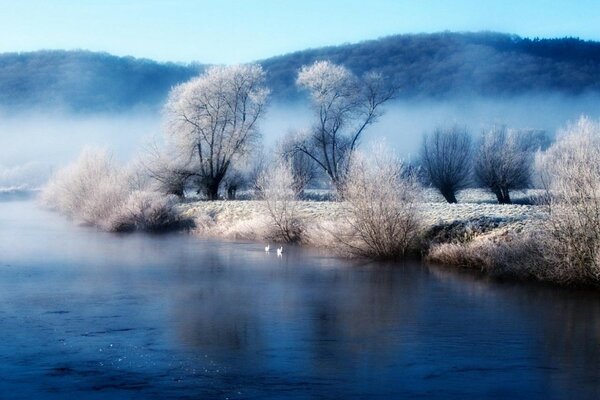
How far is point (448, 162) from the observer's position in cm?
3900

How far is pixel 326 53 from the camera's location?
3895 inches

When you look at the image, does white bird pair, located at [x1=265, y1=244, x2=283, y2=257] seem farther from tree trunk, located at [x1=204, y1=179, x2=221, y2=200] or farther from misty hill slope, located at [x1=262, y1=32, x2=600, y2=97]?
misty hill slope, located at [x1=262, y1=32, x2=600, y2=97]

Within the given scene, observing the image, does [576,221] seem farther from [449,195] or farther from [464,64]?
[464,64]

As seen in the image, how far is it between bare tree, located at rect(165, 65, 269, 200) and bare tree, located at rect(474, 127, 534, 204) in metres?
11.4

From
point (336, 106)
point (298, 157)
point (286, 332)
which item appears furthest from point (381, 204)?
point (298, 157)

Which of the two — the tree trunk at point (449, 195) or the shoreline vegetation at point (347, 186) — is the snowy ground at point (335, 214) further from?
the tree trunk at point (449, 195)

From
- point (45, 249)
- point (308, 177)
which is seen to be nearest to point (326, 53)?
point (308, 177)

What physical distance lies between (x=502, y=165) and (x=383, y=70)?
55.1m

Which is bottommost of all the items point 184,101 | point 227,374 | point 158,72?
point 227,374

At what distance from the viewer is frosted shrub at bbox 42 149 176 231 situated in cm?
3184

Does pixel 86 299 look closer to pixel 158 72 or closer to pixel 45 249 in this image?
pixel 45 249

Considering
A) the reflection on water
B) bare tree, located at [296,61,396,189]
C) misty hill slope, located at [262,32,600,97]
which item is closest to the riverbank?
the reflection on water

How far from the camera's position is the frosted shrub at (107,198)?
31844 mm

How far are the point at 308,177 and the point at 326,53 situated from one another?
59397 millimetres
